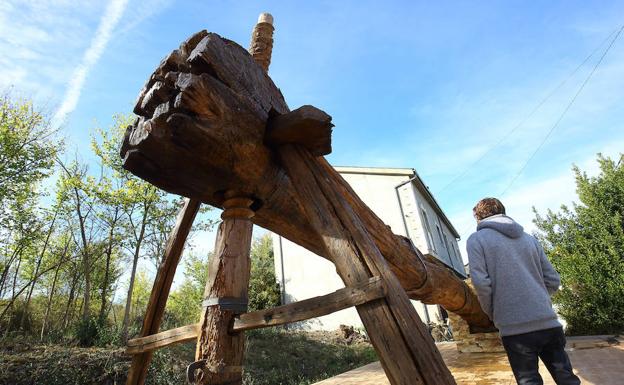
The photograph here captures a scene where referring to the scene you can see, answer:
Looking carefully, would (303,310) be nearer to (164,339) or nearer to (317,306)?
(317,306)

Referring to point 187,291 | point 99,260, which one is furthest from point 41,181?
point 187,291

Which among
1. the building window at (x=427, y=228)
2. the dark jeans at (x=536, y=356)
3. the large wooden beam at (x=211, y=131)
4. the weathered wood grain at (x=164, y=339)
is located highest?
the building window at (x=427, y=228)

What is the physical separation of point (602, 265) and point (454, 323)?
3.93 m

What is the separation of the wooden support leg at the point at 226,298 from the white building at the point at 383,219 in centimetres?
1237

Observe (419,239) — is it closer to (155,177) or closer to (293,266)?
(293,266)

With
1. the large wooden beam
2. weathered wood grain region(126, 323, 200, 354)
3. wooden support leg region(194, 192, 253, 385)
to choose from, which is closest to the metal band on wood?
wooden support leg region(194, 192, 253, 385)

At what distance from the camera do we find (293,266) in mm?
15484

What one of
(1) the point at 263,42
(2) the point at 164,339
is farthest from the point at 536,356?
(1) the point at 263,42

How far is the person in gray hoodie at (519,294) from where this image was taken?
225 cm

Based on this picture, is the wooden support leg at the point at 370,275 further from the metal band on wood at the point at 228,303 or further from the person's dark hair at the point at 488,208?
the person's dark hair at the point at 488,208

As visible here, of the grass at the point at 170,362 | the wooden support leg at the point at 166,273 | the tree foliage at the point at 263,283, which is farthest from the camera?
the tree foliage at the point at 263,283

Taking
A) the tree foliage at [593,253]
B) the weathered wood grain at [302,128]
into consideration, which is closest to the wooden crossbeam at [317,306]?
the weathered wood grain at [302,128]

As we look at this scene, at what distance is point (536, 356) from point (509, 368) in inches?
111

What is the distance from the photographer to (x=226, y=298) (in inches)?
67.2
